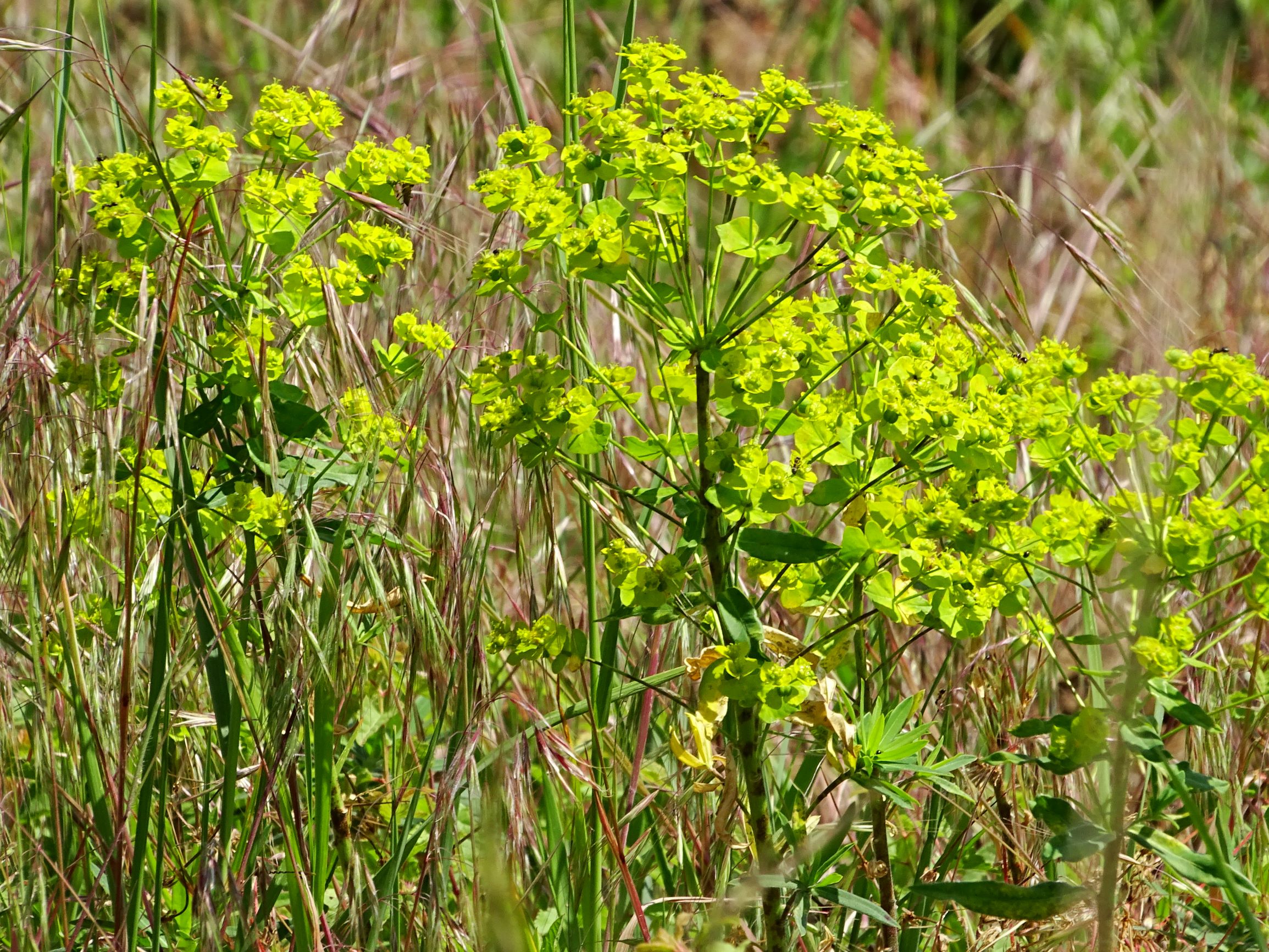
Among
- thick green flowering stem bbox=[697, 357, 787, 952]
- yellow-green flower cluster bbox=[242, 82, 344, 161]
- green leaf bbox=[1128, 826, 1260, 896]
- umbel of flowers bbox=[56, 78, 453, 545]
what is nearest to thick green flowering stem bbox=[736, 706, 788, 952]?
thick green flowering stem bbox=[697, 357, 787, 952]

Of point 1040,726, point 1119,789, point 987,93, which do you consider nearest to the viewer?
point 1119,789

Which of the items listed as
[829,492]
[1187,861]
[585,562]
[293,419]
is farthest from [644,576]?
[1187,861]

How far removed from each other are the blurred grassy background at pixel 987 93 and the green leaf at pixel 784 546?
0.49 metres

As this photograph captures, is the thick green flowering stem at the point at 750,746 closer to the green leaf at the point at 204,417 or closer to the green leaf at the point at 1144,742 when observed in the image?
the green leaf at the point at 1144,742

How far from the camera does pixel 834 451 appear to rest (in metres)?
1.35

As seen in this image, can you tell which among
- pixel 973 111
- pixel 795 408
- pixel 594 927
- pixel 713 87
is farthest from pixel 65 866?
pixel 973 111

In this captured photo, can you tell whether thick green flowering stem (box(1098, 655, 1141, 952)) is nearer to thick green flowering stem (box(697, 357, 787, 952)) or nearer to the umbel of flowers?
thick green flowering stem (box(697, 357, 787, 952))

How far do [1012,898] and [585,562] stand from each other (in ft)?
2.01

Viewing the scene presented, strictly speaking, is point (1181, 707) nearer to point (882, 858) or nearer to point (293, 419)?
point (882, 858)

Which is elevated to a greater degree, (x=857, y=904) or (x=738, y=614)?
(x=738, y=614)

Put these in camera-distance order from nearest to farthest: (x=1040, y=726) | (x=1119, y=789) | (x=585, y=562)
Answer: (x=1119, y=789)
(x=1040, y=726)
(x=585, y=562)

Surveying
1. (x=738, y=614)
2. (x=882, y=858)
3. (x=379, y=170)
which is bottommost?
(x=882, y=858)

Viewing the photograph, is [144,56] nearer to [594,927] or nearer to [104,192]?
[104,192]

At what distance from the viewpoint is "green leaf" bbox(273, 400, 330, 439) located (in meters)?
1.46
